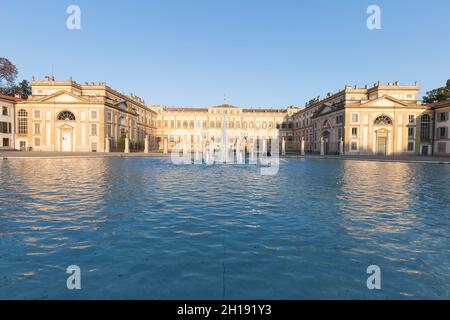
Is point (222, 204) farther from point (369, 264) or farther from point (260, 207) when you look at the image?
point (369, 264)

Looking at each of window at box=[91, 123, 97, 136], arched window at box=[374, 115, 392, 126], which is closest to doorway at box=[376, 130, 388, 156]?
arched window at box=[374, 115, 392, 126]

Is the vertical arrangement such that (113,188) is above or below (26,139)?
below

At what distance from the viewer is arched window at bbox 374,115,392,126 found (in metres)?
49.8

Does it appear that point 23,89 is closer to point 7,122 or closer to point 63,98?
point 7,122

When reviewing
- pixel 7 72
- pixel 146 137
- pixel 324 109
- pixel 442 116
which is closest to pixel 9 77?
pixel 7 72

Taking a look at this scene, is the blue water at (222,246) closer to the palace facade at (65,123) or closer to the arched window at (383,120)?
the arched window at (383,120)

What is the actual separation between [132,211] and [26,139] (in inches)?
2262

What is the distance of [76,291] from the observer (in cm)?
420

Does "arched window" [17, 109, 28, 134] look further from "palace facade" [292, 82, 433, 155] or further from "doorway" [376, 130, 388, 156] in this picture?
"doorway" [376, 130, 388, 156]

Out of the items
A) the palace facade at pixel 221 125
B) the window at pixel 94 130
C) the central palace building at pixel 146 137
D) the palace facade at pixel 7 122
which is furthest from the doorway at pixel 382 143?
the palace facade at pixel 7 122

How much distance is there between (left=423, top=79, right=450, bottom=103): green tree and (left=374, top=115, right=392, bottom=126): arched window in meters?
22.0

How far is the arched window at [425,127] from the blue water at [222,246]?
4760 centimetres

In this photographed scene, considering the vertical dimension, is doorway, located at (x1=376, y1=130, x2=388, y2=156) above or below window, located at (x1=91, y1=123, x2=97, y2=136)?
below

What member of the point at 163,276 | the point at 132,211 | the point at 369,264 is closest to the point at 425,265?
the point at 369,264
